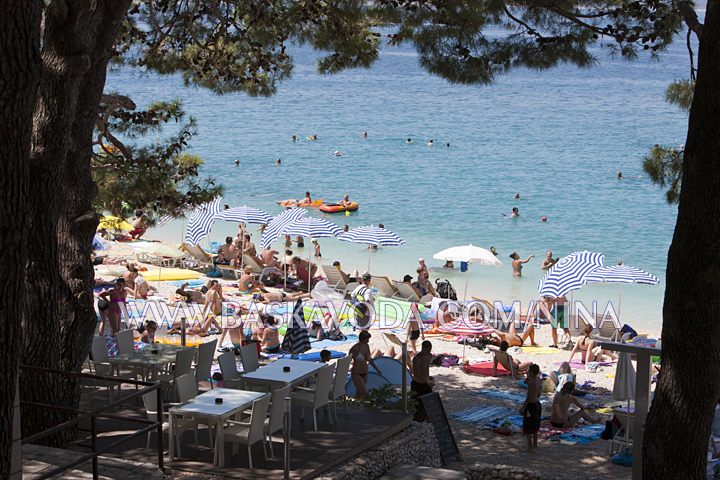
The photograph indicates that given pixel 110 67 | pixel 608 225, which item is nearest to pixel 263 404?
pixel 110 67

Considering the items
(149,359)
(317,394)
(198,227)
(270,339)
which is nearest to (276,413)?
(317,394)

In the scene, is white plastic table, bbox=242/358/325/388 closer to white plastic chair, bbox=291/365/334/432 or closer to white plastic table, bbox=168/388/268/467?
white plastic chair, bbox=291/365/334/432

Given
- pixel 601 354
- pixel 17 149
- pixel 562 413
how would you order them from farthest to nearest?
pixel 601 354 → pixel 562 413 → pixel 17 149

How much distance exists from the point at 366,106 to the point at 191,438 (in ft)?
211

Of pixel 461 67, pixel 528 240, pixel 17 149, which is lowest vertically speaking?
pixel 528 240

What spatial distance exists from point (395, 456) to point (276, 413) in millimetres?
1560

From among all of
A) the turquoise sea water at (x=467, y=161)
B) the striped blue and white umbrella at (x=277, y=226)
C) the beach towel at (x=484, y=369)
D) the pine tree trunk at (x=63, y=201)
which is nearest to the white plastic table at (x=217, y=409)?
the pine tree trunk at (x=63, y=201)

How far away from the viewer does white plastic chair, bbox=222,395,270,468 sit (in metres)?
8.04

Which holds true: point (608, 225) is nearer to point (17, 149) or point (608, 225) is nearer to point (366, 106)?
point (17, 149)

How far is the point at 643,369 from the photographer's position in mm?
8391

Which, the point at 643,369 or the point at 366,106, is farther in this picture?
the point at 366,106

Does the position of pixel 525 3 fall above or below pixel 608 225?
above

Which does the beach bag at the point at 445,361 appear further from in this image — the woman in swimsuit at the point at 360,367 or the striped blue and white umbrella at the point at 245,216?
the striped blue and white umbrella at the point at 245,216

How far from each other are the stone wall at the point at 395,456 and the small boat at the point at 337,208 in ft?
79.8
